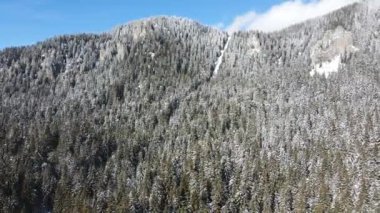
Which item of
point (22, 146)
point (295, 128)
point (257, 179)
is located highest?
point (295, 128)

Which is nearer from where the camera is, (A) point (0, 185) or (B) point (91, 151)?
(A) point (0, 185)

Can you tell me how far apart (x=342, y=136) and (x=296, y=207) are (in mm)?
53204

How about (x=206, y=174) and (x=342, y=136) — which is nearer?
(x=206, y=174)

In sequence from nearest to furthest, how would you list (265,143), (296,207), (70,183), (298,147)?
1. (296,207)
2. (70,183)
3. (298,147)
4. (265,143)

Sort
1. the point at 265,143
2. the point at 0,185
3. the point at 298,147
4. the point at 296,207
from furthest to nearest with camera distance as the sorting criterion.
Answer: the point at 265,143, the point at 298,147, the point at 0,185, the point at 296,207

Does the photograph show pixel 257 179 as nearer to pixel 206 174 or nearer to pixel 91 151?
pixel 206 174

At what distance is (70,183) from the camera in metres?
168

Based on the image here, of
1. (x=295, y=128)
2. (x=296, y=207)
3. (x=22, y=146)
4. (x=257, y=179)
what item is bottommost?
(x=296, y=207)

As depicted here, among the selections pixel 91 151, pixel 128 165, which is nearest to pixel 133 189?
pixel 128 165

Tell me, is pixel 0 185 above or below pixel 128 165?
below

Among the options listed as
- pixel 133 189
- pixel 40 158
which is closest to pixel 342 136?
pixel 133 189

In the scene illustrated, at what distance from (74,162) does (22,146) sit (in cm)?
2518

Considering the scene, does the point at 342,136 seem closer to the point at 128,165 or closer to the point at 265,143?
the point at 265,143

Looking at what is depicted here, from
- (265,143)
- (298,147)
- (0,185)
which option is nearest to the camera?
(0,185)
